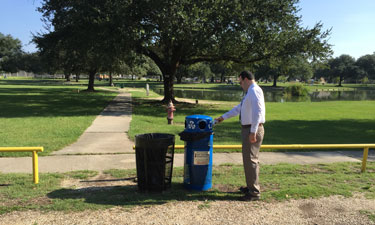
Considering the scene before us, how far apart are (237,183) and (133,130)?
5898 mm

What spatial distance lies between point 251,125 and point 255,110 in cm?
22

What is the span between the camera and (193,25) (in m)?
15.6

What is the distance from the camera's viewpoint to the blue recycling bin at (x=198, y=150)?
4863 mm

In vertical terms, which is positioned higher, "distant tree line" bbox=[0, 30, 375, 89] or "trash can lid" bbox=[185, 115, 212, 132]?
"distant tree line" bbox=[0, 30, 375, 89]

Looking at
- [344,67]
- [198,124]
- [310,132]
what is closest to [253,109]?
[198,124]

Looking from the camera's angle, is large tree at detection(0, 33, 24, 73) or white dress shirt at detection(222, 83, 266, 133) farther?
large tree at detection(0, 33, 24, 73)

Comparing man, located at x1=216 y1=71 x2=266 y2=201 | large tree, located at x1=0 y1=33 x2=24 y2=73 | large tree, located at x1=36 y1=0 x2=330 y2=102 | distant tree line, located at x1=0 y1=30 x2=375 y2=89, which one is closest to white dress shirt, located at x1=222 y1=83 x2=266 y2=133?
man, located at x1=216 y1=71 x2=266 y2=201

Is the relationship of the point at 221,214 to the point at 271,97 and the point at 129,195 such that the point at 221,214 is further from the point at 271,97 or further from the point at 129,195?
the point at 271,97

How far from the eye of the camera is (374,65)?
338 feet

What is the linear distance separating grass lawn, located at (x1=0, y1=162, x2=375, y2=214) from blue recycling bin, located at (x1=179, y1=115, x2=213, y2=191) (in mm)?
182

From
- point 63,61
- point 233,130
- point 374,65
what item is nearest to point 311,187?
point 233,130

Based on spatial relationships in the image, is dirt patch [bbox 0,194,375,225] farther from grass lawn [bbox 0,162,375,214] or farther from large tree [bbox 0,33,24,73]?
large tree [bbox 0,33,24,73]

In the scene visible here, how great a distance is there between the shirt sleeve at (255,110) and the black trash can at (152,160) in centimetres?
131

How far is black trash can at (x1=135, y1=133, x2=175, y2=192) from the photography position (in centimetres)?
471
